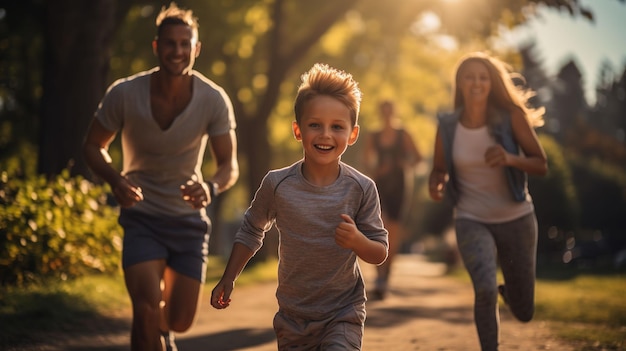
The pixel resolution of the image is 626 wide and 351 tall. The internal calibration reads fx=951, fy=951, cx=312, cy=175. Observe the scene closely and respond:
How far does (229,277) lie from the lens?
4570mm

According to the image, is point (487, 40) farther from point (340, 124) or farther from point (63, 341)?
point (340, 124)

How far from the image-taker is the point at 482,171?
6723 millimetres

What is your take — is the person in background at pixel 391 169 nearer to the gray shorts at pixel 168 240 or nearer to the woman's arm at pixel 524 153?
the woman's arm at pixel 524 153

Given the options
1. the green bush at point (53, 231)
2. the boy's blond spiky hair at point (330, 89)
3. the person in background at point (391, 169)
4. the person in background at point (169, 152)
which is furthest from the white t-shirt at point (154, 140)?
the person in background at point (391, 169)

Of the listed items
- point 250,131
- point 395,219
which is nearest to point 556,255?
point 250,131

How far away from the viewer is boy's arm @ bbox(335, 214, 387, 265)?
420cm

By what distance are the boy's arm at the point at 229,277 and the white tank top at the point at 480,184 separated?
2.42 metres

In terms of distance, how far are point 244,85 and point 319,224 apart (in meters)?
21.9

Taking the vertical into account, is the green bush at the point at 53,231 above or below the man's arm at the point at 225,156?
below

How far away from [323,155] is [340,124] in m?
0.17

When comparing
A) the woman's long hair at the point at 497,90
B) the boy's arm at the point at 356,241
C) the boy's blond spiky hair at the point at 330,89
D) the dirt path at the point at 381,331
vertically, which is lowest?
the dirt path at the point at 381,331

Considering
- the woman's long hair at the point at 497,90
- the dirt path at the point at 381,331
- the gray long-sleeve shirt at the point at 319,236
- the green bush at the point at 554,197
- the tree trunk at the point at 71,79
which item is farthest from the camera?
the green bush at the point at 554,197

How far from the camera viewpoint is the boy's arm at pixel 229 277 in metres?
4.52

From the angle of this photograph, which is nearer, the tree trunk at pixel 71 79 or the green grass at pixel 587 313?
the green grass at pixel 587 313
